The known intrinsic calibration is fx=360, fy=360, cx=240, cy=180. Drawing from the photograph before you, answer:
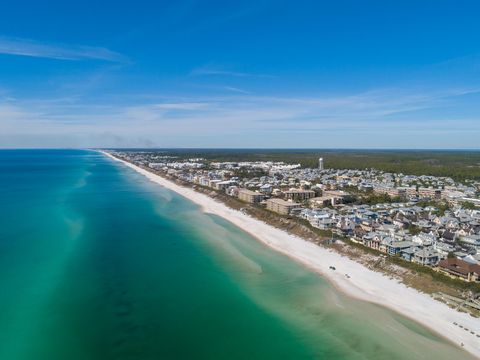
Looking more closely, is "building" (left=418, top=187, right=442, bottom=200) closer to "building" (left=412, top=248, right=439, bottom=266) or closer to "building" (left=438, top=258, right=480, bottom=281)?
"building" (left=412, top=248, right=439, bottom=266)

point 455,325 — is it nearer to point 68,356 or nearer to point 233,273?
point 233,273

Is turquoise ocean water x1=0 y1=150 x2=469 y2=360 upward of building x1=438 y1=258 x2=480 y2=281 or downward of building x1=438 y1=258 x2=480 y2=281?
downward

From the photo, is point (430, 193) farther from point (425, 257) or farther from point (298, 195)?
point (425, 257)

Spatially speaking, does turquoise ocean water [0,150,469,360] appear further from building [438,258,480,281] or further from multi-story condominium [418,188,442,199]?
multi-story condominium [418,188,442,199]

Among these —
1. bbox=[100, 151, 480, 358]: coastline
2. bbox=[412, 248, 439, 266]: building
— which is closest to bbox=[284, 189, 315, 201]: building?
bbox=[100, 151, 480, 358]: coastline

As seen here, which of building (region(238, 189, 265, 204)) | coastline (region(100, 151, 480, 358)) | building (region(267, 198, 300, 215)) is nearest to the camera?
coastline (region(100, 151, 480, 358))

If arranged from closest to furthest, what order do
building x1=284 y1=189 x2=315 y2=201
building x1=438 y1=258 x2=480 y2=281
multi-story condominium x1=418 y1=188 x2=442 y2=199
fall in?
building x1=438 y1=258 x2=480 y2=281
building x1=284 y1=189 x2=315 y2=201
multi-story condominium x1=418 y1=188 x2=442 y2=199

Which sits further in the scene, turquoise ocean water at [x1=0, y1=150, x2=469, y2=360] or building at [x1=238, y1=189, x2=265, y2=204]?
building at [x1=238, y1=189, x2=265, y2=204]
